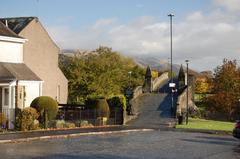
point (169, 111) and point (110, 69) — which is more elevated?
point (110, 69)

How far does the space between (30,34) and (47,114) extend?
54.9 feet

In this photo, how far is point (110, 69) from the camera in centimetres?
6138

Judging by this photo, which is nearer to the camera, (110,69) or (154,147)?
(154,147)

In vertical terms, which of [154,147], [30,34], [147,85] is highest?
[30,34]

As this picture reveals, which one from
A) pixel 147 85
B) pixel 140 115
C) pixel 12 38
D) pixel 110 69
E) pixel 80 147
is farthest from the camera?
pixel 110 69

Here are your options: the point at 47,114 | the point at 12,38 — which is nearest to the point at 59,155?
the point at 47,114

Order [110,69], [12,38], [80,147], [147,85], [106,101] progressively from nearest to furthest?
[80,147] < [12,38] < [106,101] < [147,85] < [110,69]

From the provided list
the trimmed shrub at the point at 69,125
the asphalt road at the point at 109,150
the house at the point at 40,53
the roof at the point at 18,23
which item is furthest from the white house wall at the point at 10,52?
the asphalt road at the point at 109,150

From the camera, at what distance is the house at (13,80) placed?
3161cm

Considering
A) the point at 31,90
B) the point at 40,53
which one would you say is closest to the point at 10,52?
the point at 31,90

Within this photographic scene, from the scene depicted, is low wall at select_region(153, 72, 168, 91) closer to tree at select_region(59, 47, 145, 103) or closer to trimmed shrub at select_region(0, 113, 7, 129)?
tree at select_region(59, 47, 145, 103)

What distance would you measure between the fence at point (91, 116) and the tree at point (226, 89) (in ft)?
73.2

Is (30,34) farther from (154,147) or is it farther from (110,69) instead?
(154,147)

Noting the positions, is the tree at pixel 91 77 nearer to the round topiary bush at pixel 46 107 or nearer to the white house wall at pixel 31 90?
the white house wall at pixel 31 90
